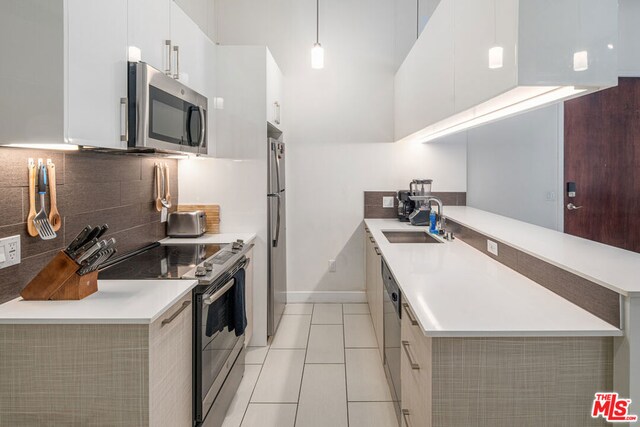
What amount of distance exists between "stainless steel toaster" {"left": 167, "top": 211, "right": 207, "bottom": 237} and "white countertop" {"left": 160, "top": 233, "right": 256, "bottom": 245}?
0.14ft

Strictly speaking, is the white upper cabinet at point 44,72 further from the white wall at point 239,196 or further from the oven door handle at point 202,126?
the white wall at point 239,196

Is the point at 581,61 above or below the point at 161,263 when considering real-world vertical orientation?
above

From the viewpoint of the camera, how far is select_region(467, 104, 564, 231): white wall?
3.98 meters

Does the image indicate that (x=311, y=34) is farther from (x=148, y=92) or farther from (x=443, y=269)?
(x=443, y=269)

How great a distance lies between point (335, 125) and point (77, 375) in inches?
131

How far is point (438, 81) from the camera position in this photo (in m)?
2.54

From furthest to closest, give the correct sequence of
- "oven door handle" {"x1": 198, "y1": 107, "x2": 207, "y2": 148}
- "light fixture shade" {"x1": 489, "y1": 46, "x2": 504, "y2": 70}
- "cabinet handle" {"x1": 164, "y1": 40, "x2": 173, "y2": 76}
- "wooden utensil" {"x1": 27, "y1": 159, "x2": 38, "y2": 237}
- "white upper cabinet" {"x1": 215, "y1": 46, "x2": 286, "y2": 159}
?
1. "white upper cabinet" {"x1": 215, "y1": 46, "x2": 286, "y2": 159}
2. "oven door handle" {"x1": 198, "y1": 107, "x2": 207, "y2": 148}
3. "cabinet handle" {"x1": 164, "y1": 40, "x2": 173, "y2": 76}
4. "wooden utensil" {"x1": 27, "y1": 159, "x2": 38, "y2": 237}
5. "light fixture shade" {"x1": 489, "y1": 46, "x2": 504, "y2": 70}

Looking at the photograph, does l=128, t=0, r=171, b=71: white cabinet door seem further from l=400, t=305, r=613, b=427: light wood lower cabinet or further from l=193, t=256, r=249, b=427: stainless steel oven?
l=400, t=305, r=613, b=427: light wood lower cabinet

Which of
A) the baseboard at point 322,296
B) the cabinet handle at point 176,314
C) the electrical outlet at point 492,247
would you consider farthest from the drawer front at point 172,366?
the baseboard at point 322,296

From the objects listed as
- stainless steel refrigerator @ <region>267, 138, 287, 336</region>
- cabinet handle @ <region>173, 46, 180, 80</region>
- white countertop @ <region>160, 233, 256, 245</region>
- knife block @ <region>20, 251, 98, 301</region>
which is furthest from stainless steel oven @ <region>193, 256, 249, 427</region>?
cabinet handle @ <region>173, 46, 180, 80</region>

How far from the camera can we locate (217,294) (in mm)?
2148

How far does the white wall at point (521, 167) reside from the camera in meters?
3.98

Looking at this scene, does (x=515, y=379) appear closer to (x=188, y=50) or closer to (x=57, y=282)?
(x=57, y=282)

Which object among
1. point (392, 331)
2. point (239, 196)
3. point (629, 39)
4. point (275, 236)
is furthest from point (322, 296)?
point (629, 39)
